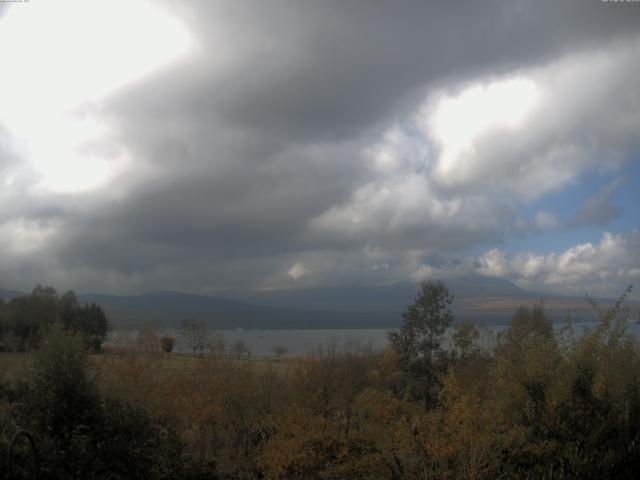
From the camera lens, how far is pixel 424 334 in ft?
133

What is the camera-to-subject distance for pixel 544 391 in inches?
502

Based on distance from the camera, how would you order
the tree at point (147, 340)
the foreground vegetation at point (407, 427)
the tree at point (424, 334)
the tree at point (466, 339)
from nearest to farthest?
the foreground vegetation at point (407, 427) < the tree at point (466, 339) < the tree at point (424, 334) < the tree at point (147, 340)

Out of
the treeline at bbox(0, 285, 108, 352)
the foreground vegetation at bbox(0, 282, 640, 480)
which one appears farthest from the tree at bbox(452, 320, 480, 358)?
the treeline at bbox(0, 285, 108, 352)

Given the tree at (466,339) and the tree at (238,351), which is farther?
the tree at (238,351)

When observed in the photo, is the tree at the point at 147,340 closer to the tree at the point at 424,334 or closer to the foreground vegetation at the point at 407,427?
the tree at the point at 424,334

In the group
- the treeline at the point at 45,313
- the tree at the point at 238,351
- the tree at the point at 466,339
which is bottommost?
the tree at the point at 238,351

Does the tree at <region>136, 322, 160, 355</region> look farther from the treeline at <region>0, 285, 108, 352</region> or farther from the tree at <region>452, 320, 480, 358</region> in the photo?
the tree at <region>452, 320, 480, 358</region>

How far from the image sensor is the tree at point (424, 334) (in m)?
39.9

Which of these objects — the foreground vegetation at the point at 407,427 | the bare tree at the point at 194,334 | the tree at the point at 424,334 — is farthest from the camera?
the bare tree at the point at 194,334

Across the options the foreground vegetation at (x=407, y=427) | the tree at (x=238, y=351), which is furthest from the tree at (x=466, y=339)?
the tree at (x=238, y=351)

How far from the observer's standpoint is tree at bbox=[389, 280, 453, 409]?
39.9 metres

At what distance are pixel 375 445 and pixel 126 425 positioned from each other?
338 inches

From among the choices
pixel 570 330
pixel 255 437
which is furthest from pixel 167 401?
pixel 570 330

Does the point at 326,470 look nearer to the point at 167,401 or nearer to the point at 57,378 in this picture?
the point at 57,378
